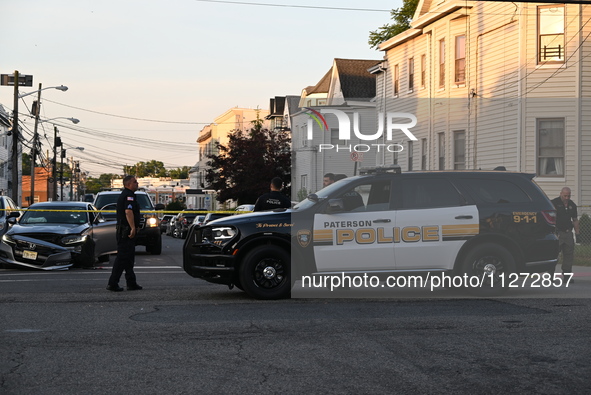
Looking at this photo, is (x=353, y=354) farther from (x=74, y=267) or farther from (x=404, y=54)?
(x=404, y=54)

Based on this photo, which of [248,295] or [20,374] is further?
[248,295]

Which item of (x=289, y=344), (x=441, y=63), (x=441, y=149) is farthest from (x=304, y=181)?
(x=289, y=344)

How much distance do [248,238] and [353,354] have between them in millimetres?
4337

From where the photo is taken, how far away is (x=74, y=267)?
62.5ft

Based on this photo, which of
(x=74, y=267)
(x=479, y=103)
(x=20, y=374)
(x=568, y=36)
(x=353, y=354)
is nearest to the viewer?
(x=20, y=374)

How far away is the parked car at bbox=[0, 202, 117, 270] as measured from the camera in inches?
709

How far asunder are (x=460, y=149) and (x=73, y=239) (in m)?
17.6

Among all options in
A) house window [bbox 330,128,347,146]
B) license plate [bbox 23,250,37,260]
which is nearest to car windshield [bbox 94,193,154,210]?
license plate [bbox 23,250,37,260]

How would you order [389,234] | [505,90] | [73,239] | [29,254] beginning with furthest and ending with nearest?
[505,90] → [73,239] → [29,254] → [389,234]

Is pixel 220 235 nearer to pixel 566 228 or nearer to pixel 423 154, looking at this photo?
pixel 566 228

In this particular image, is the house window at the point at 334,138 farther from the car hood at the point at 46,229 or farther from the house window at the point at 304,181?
the car hood at the point at 46,229

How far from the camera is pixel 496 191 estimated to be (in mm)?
12664

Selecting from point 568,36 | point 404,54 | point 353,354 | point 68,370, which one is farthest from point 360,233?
point 404,54

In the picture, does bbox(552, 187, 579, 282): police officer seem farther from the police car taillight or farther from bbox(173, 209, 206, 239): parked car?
bbox(173, 209, 206, 239): parked car
